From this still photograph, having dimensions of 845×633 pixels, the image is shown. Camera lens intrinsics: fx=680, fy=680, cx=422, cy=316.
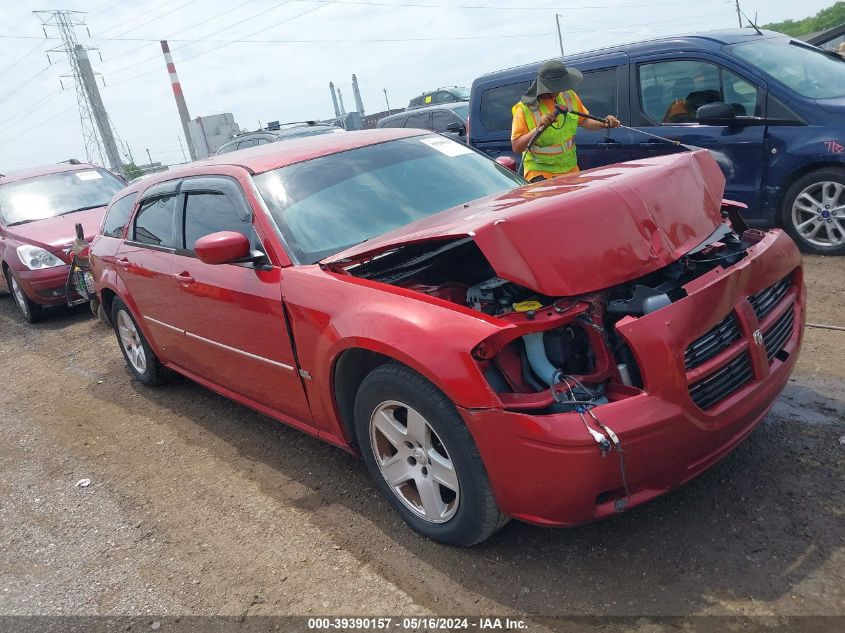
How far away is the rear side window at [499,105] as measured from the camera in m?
7.50

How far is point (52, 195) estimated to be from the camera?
898 centimetres

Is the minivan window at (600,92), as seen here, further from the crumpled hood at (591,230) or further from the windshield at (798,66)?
the crumpled hood at (591,230)

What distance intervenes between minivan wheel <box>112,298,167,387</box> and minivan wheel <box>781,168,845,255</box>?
528 centimetres

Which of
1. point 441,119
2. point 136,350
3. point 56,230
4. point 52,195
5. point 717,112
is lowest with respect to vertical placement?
point 136,350

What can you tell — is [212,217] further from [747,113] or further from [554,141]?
[747,113]

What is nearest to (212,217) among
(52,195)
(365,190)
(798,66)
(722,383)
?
(365,190)

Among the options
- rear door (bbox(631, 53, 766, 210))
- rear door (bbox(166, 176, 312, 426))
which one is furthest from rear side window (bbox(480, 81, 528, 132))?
rear door (bbox(166, 176, 312, 426))

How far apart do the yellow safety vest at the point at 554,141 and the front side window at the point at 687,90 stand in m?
1.58

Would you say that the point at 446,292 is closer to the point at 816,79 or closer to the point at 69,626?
the point at 69,626

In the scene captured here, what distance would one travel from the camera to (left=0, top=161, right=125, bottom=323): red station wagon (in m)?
7.88

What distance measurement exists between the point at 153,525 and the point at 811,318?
164 inches

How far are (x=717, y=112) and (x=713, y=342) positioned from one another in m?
4.02

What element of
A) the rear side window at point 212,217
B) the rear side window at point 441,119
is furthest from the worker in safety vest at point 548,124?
the rear side window at point 441,119

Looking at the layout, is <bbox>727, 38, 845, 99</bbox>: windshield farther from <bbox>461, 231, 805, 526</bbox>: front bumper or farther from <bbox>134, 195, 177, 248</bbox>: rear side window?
<bbox>134, 195, 177, 248</bbox>: rear side window
